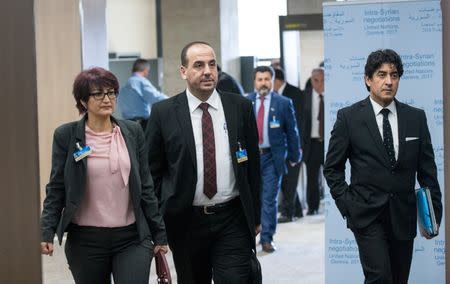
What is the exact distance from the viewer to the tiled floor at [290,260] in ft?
23.2

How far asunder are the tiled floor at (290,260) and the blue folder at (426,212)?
254 centimetres

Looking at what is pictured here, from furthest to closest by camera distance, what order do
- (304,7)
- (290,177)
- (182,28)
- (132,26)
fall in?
(132,26) → (182,28) → (304,7) → (290,177)

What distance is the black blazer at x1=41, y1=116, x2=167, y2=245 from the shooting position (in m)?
3.96

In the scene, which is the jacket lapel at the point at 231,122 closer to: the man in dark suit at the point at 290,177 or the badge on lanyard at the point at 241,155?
the badge on lanyard at the point at 241,155

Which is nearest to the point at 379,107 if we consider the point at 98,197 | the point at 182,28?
the point at 98,197

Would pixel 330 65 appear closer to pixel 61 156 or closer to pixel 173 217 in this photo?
pixel 173 217

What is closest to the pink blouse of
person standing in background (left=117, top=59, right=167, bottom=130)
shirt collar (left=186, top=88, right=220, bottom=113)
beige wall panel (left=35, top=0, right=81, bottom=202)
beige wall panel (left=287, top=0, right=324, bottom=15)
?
shirt collar (left=186, top=88, right=220, bottom=113)

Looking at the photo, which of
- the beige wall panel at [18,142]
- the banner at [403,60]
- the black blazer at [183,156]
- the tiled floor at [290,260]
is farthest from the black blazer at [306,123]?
the beige wall panel at [18,142]

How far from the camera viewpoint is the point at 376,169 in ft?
14.3

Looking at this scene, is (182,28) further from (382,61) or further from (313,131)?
(382,61)

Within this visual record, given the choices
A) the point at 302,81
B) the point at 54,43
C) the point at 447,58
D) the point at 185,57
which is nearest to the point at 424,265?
the point at 185,57

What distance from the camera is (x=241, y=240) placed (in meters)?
4.31

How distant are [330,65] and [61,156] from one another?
2420mm

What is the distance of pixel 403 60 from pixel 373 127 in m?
1.53
